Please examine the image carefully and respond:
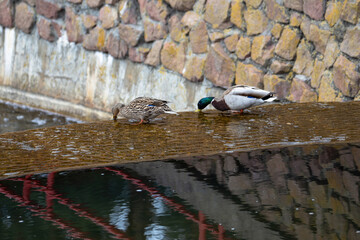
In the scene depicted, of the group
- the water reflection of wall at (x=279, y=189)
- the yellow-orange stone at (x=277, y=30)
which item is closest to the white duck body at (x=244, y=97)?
the water reflection of wall at (x=279, y=189)

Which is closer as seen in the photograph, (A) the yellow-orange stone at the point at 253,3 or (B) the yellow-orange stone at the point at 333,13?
(B) the yellow-orange stone at the point at 333,13

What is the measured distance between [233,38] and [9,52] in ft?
13.0

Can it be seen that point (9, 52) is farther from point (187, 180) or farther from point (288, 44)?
point (187, 180)

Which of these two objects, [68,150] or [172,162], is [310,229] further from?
[68,150]

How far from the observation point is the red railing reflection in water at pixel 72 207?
2469mm

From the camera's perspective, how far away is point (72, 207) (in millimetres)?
2711

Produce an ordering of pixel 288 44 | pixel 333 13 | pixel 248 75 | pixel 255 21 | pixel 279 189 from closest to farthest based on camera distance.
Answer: pixel 279 189, pixel 333 13, pixel 288 44, pixel 255 21, pixel 248 75

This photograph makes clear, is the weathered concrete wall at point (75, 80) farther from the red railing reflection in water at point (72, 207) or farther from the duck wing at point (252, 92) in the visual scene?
the red railing reflection in water at point (72, 207)

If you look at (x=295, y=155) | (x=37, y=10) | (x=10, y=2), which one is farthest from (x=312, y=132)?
(x=10, y=2)

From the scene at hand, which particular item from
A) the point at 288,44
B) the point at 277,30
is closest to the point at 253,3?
the point at 277,30

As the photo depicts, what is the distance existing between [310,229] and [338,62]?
280cm

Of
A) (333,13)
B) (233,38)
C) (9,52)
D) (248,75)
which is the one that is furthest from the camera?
(9,52)

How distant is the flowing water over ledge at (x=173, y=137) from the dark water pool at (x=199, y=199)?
14 centimetres

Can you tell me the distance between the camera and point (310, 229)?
246 cm
